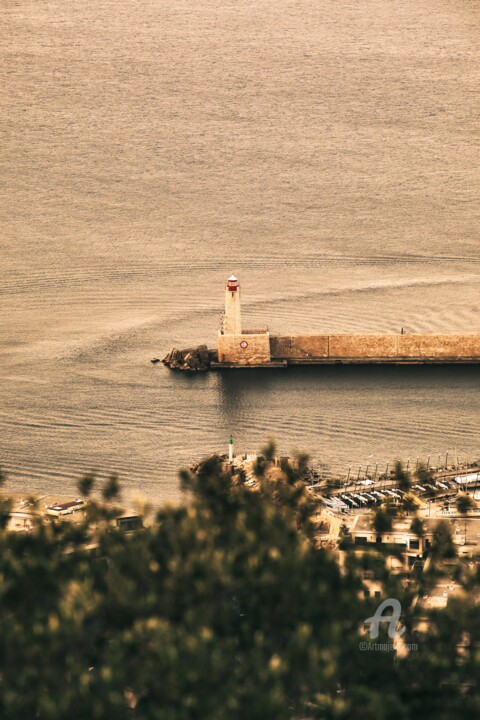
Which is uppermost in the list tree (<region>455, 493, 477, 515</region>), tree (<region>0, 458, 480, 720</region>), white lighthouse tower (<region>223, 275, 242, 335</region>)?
white lighthouse tower (<region>223, 275, 242, 335</region>)

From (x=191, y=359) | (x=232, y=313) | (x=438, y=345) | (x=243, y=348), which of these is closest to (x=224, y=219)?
(x=232, y=313)

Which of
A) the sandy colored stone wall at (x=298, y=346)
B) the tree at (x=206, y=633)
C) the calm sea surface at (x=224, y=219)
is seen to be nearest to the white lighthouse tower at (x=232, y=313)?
the sandy colored stone wall at (x=298, y=346)

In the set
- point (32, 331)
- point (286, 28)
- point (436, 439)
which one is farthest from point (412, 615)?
point (286, 28)

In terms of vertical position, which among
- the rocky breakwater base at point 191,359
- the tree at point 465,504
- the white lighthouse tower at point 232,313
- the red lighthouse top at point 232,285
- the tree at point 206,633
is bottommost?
the tree at point 206,633

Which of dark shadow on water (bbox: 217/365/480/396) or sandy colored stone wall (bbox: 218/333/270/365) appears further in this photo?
sandy colored stone wall (bbox: 218/333/270/365)

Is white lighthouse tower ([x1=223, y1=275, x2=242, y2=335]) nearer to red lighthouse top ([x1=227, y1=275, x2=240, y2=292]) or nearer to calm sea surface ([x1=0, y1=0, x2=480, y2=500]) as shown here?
red lighthouse top ([x1=227, y1=275, x2=240, y2=292])

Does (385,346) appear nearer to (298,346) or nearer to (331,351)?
(331,351)

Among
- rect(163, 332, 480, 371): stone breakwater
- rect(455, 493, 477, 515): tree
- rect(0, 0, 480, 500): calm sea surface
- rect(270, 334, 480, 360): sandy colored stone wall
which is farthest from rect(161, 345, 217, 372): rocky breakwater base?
rect(455, 493, 477, 515): tree

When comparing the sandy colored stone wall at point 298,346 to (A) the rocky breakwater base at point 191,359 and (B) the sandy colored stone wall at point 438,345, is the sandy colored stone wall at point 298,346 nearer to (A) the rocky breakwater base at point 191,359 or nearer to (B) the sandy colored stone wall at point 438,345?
(A) the rocky breakwater base at point 191,359
